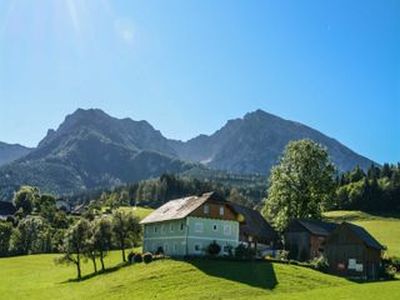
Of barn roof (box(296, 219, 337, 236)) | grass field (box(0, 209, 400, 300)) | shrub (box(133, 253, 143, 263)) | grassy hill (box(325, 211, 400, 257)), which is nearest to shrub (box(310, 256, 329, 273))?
grass field (box(0, 209, 400, 300))

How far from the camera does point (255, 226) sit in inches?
4222

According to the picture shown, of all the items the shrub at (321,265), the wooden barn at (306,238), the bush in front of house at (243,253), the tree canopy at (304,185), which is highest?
the tree canopy at (304,185)

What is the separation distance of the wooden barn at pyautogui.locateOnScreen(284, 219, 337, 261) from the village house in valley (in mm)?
11382

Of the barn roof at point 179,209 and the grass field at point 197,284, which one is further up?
the barn roof at point 179,209

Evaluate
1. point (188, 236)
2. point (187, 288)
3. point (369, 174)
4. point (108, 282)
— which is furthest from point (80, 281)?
point (369, 174)

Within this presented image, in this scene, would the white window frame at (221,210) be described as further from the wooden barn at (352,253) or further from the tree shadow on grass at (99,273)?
the wooden barn at (352,253)

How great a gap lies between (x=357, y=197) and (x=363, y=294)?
127651 mm

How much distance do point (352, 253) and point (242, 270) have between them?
20889mm

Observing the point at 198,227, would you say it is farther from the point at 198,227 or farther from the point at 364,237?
the point at 364,237

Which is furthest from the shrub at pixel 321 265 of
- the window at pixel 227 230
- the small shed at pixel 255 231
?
the small shed at pixel 255 231

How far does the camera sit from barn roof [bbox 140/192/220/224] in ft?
A: 277

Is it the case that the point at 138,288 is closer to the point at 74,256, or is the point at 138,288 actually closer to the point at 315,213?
the point at 74,256

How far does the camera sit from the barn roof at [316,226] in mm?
93375

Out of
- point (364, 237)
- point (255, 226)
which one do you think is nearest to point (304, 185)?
point (255, 226)
